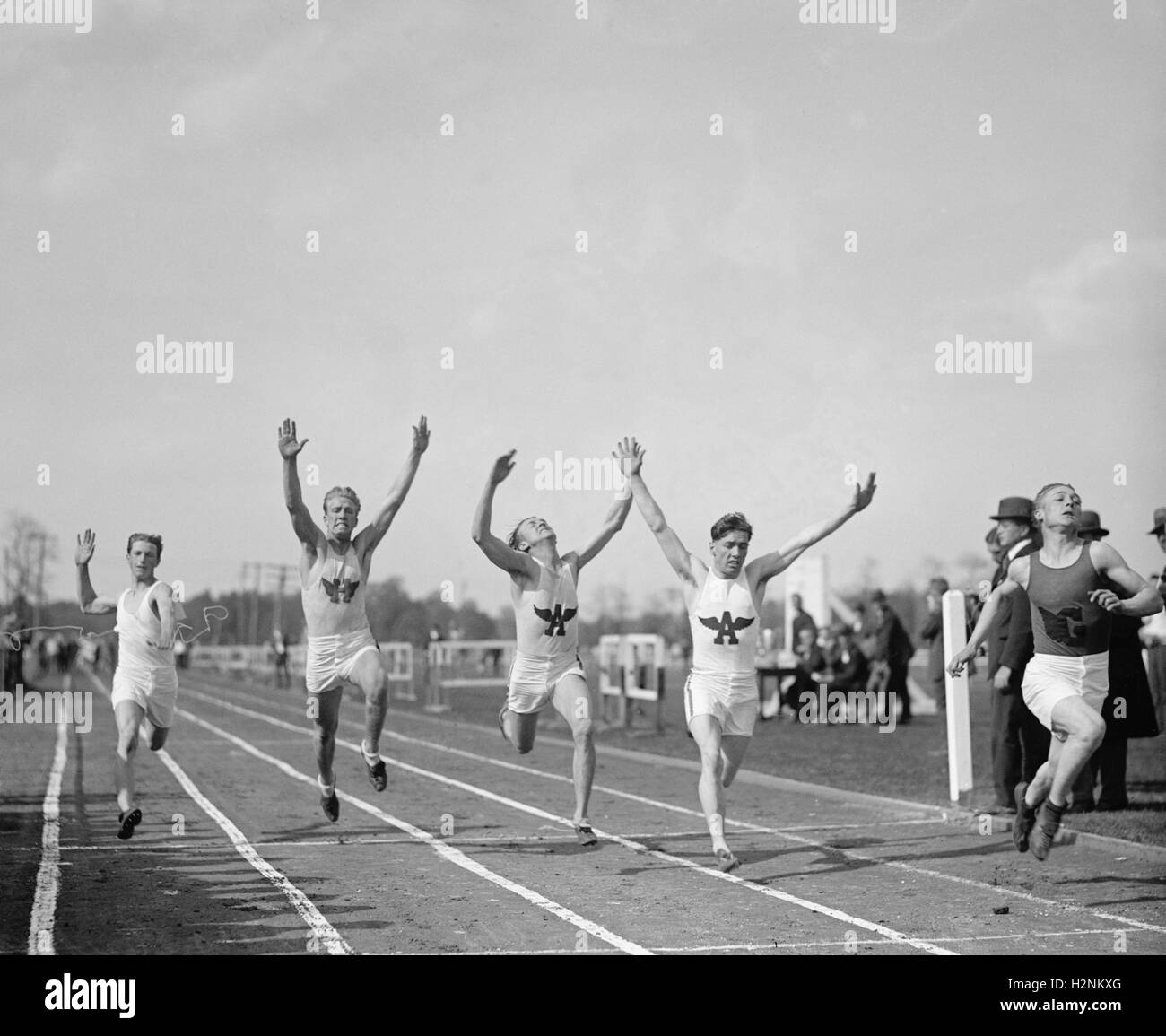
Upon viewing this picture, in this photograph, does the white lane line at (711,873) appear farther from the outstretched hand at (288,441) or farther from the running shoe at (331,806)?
the outstretched hand at (288,441)

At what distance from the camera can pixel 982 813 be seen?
12.5 metres

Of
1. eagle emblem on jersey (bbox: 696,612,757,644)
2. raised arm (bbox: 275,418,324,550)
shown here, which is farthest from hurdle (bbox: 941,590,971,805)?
raised arm (bbox: 275,418,324,550)

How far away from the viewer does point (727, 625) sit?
387 inches

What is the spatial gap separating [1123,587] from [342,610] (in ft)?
16.8

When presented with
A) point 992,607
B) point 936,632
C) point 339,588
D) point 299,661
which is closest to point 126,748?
→ point 339,588

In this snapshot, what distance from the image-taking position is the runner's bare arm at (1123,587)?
8.66m

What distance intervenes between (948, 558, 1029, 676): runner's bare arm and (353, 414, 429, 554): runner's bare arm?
12.7 feet

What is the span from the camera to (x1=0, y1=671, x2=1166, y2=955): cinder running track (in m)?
7.62

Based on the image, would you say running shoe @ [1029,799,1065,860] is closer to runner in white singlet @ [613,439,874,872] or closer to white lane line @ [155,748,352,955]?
runner in white singlet @ [613,439,874,872]

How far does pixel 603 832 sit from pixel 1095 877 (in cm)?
394
